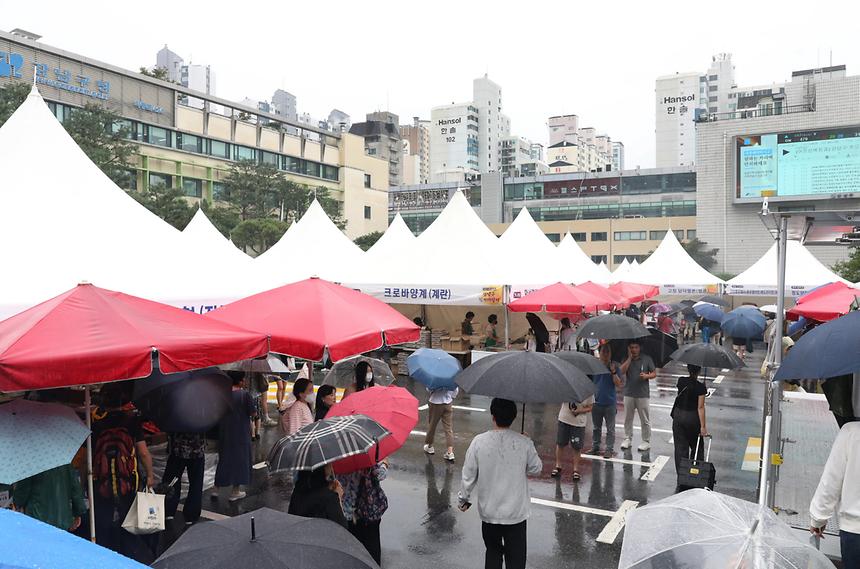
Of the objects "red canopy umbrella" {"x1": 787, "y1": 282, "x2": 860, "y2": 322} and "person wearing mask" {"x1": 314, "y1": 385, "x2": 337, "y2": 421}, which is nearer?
"person wearing mask" {"x1": 314, "y1": 385, "x2": 337, "y2": 421}

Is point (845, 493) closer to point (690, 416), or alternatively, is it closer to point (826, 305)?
point (690, 416)

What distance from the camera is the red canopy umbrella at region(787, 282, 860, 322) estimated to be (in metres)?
9.46

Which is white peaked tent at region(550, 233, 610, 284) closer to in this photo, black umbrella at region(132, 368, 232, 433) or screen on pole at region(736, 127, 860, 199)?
black umbrella at region(132, 368, 232, 433)

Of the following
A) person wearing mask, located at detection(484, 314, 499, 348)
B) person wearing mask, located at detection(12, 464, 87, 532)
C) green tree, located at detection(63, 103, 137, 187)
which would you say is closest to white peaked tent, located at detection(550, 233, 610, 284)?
person wearing mask, located at detection(484, 314, 499, 348)

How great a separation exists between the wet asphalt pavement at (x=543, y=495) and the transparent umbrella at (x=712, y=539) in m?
3.66

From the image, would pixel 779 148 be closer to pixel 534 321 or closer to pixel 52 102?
pixel 534 321

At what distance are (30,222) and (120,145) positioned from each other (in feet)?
129

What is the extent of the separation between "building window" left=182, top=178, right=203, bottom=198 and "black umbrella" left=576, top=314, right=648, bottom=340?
161 feet

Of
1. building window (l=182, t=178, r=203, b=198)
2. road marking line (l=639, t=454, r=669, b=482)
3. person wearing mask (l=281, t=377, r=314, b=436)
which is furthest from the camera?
building window (l=182, t=178, r=203, b=198)

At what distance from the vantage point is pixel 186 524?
23.0 ft

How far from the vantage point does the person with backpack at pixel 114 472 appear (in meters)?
5.37

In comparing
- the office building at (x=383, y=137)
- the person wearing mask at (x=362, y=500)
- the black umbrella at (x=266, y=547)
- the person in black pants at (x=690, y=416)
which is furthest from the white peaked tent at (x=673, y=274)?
the office building at (x=383, y=137)

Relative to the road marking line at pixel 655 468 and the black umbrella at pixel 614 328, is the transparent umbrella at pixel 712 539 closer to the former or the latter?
the road marking line at pixel 655 468

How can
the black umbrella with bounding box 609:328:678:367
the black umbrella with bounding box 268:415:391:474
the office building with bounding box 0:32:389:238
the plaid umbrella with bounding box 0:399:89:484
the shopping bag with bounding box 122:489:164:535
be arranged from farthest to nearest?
the office building with bounding box 0:32:389:238
the black umbrella with bounding box 609:328:678:367
the shopping bag with bounding box 122:489:164:535
the plaid umbrella with bounding box 0:399:89:484
the black umbrella with bounding box 268:415:391:474
